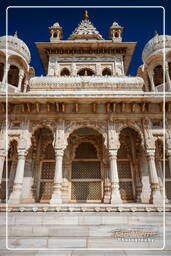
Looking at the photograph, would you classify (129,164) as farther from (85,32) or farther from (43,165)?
(85,32)

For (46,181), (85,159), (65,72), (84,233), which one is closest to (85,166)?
(85,159)

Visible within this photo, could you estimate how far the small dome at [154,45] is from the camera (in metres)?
12.3

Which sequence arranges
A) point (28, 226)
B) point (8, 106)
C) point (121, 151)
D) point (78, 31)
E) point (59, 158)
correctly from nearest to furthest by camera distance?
point (28, 226) → point (59, 158) → point (8, 106) → point (121, 151) → point (78, 31)

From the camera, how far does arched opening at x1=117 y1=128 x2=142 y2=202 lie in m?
9.85

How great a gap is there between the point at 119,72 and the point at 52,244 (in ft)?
34.9

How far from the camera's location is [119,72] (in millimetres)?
13188

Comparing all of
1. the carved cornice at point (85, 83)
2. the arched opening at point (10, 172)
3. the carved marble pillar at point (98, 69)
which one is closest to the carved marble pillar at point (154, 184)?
the carved cornice at point (85, 83)

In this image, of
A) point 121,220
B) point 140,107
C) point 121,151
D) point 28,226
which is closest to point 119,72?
point 140,107

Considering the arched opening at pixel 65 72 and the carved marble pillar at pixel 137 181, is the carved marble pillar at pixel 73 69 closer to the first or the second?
the arched opening at pixel 65 72

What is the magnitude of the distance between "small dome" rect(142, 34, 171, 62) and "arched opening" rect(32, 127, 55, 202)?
765 centimetres

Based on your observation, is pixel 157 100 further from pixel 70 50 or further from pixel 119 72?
pixel 70 50

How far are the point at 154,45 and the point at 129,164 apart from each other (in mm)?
7331

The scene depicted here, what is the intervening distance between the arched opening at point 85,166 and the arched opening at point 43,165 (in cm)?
93

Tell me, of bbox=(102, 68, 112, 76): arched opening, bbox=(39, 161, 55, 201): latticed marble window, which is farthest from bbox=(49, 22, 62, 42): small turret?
bbox=(39, 161, 55, 201): latticed marble window
